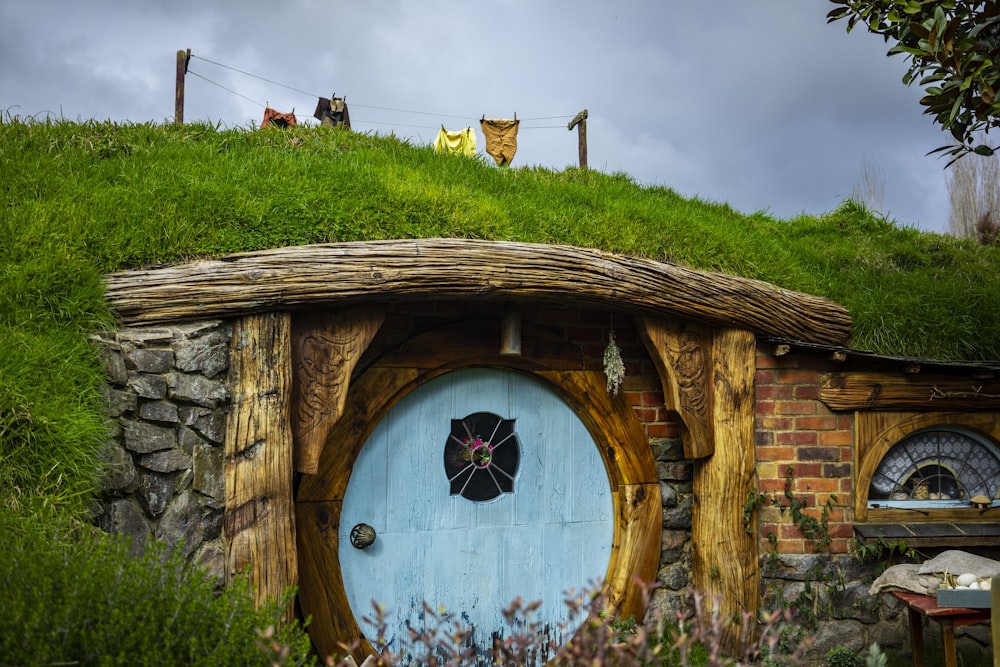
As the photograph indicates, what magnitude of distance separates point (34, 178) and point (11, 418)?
1816 millimetres

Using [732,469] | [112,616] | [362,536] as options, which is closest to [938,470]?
[732,469]

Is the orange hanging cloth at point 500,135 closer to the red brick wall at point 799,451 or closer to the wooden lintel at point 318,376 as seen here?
the red brick wall at point 799,451

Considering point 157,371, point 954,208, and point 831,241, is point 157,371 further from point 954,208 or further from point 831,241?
point 954,208

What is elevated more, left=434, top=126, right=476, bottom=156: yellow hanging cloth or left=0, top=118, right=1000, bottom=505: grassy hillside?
left=434, top=126, right=476, bottom=156: yellow hanging cloth

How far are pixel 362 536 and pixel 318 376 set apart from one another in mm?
973

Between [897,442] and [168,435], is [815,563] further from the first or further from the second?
[168,435]

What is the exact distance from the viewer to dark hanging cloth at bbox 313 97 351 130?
9.35 meters

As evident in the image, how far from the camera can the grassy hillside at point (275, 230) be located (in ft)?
12.5

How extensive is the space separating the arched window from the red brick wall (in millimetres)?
297

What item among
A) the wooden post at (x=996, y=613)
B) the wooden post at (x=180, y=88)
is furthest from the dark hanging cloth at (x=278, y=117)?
the wooden post at (x=996, y=613)

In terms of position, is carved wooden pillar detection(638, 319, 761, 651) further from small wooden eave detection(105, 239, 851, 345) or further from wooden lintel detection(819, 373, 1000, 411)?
wooden lintel detection(819, 373, 1000, 411)

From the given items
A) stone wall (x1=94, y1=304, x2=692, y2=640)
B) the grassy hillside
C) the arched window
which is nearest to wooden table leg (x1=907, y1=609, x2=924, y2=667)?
the arched window

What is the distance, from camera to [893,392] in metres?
5.15

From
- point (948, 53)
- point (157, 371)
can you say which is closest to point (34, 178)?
point (157, 371)
